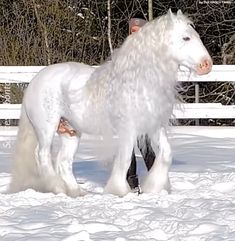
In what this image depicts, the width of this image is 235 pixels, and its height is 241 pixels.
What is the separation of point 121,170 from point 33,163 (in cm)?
92

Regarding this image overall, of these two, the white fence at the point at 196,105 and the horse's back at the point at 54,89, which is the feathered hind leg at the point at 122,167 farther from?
the white fence at the point at 196,105

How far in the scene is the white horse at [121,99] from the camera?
5.64 meters

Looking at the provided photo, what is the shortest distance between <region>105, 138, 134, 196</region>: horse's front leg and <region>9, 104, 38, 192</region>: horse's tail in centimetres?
80

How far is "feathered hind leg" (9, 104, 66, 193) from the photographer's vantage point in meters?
6.11

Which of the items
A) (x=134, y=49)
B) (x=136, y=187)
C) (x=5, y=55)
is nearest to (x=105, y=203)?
(x=136, y=187)

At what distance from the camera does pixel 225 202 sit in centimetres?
553

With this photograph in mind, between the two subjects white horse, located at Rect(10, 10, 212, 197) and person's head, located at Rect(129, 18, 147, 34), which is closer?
white horse, located at Rect(10, 10, 212, 197)

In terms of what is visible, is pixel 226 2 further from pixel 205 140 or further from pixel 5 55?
pixel 205 140

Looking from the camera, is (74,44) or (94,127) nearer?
(94,127)

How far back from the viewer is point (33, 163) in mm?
6281

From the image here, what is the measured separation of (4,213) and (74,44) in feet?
32.5

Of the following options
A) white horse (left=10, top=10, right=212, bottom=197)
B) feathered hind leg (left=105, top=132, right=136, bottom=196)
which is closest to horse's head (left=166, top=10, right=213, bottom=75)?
white horse (left=10, top=10, right=212, bottom=197)

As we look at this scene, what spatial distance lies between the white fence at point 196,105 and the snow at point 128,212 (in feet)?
12.5

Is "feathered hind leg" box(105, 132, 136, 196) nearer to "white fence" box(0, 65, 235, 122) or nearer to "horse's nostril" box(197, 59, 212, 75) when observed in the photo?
"horse's nostril" box(197, 59, 212, 75)
